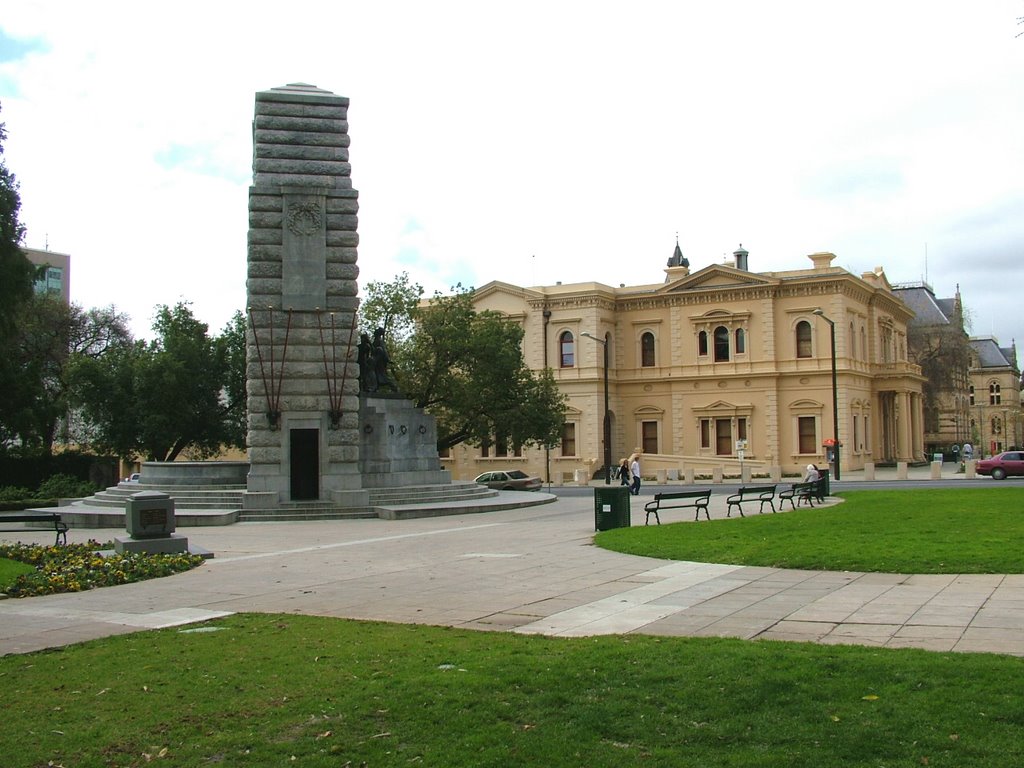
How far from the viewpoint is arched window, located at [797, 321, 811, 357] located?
64.4 meters

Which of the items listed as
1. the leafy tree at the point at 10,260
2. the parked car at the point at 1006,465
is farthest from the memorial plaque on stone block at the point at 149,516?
the parked car at the point at 1006,465

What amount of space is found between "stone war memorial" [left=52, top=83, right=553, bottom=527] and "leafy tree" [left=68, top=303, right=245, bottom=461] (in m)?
19.4

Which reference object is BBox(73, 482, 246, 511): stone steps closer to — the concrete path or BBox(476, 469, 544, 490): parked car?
the concrete path

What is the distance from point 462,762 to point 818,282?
61.1 metres

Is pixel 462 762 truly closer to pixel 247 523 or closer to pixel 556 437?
pixel 247 523

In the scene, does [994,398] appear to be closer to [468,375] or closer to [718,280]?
[718,280]

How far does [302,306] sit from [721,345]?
4262cm

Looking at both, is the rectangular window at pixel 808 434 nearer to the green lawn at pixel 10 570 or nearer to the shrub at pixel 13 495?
the shrub at pixel 13 495

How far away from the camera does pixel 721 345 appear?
67188 millimetres

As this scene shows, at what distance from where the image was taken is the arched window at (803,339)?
2534 inches

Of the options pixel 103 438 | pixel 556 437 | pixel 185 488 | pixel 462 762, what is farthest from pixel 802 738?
pixel 103 438

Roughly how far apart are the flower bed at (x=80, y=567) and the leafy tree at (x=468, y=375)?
3182 centimetres

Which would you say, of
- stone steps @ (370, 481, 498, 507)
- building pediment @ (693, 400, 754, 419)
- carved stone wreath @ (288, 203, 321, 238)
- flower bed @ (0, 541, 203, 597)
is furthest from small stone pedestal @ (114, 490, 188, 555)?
building pediment @ (693, 400, 754, 419)

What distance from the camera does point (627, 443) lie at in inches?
2758
